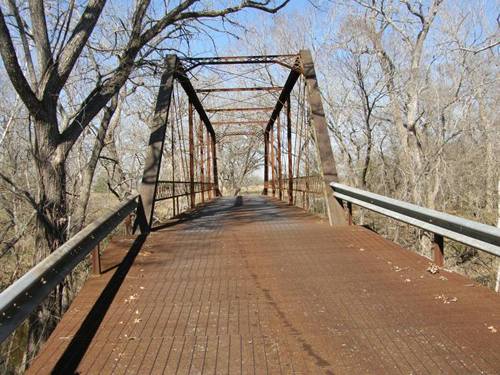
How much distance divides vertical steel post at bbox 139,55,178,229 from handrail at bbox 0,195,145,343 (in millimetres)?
2340

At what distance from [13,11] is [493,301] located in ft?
24.7

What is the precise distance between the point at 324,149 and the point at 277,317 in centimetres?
537

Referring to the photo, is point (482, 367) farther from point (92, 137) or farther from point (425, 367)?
point (92, 137)

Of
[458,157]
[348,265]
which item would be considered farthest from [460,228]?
[458,157]

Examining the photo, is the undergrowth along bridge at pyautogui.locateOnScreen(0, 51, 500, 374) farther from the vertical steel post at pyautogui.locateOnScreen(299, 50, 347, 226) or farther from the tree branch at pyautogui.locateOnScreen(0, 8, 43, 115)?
the tree branch at pyautogui.locateOnScreen(0, 8, 43, 115)

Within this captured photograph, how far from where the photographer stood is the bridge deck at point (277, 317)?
2762mm

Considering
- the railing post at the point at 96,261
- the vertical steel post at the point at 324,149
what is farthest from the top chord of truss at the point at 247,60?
the railing post at the point at 96,261

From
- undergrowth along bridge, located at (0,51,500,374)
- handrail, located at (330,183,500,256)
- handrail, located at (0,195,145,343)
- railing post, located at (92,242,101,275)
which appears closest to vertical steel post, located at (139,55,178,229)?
undergrowth along bridge, located at (0,51,500,374)

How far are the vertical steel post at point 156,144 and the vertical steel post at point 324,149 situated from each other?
2811mm

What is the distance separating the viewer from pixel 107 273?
4.69m

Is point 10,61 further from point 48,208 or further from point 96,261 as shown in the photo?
point 96,261

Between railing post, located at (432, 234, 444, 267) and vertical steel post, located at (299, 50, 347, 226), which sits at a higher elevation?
vertical steel post, located at (299, 50, 347, 226)

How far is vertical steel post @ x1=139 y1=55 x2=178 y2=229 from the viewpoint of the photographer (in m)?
7.35

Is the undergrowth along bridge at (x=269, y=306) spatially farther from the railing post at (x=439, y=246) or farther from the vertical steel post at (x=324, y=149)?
the vertical steel post at (x=324, y=149)
